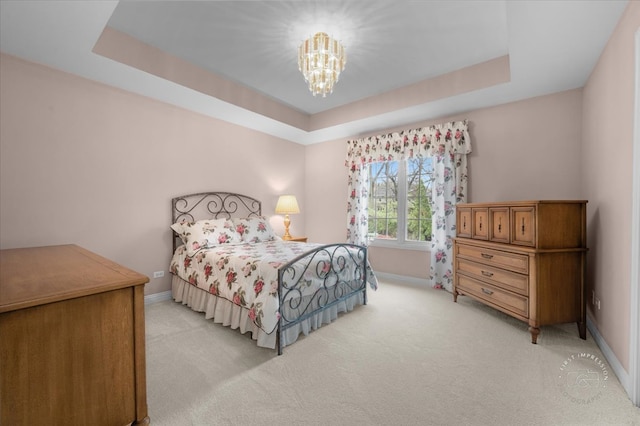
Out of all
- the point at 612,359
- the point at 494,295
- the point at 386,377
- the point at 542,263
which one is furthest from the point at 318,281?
the point at 612,359

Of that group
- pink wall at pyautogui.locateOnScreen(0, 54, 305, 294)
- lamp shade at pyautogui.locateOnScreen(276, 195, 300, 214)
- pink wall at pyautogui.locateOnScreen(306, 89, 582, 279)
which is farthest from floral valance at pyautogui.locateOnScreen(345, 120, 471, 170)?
pink wall at pyautogui.locateOnScreen(0, 54, 305, 294)

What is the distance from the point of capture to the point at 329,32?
262 centimetres

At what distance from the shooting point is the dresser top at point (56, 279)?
1003 mm

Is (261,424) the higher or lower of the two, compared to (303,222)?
lower

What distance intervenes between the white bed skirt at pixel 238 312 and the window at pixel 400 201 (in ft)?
5.21

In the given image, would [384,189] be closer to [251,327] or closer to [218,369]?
[251,327]

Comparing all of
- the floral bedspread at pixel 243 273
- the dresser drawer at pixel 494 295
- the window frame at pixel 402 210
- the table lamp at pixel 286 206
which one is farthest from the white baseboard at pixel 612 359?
the table lamp at pixel 286 206

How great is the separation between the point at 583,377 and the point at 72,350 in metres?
2.99

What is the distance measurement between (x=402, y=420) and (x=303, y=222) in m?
4.17

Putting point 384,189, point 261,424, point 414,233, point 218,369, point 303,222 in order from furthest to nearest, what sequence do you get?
point 303,222 → point 384,189 → point 414,233 → point 218,369 → point 261,424

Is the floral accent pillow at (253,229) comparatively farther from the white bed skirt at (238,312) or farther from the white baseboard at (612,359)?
the white baseboard at (612,359)

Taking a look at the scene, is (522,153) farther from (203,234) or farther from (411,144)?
(203,234)

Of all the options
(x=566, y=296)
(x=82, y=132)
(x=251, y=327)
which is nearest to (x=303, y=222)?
(x=251, y=327)

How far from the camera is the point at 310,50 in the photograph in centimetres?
253
